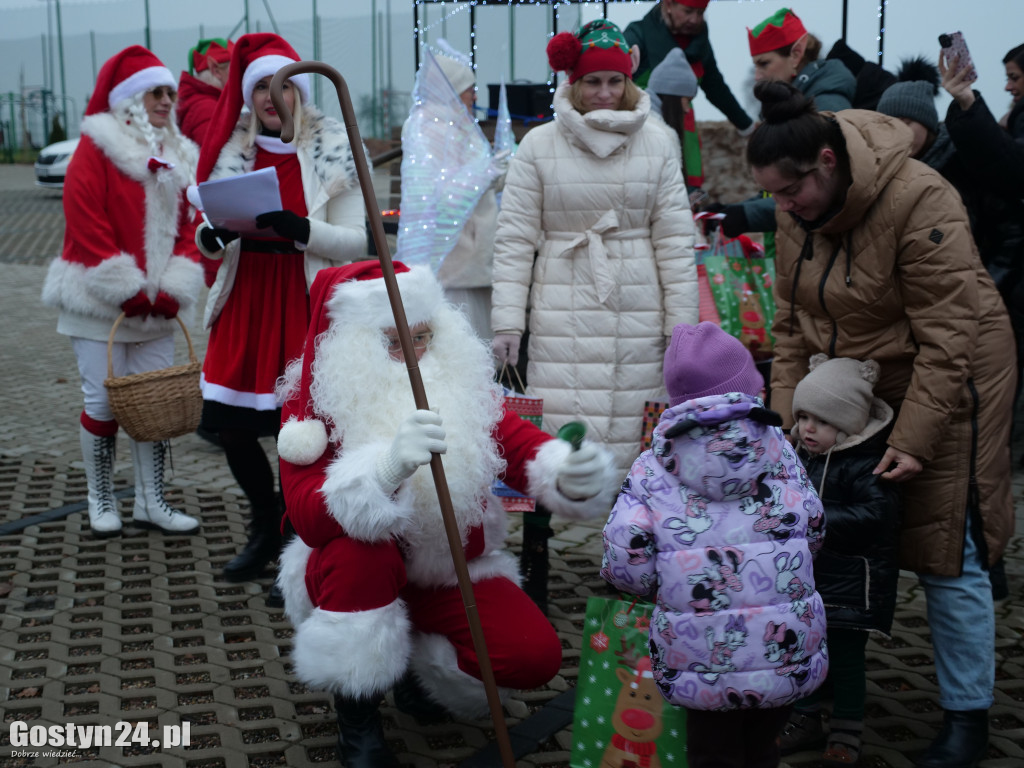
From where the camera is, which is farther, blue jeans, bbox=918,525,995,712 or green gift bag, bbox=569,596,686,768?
blue jeans, bbox=918,525,995,712

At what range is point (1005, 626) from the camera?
157 inches

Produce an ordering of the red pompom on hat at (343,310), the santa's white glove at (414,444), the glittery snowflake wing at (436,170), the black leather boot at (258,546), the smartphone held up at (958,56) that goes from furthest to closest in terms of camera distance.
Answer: the glittery snowflake wing at (436,170), the black leather boot at (258,546), the smartphone held up at (958,56), the red pompom on hat at (343,310), the santa's white glove at (414,444)

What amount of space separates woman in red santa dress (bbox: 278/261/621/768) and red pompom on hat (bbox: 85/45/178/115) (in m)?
2.23

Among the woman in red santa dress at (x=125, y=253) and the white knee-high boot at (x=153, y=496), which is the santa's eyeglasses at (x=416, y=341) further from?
the white knee-high boot at (x=153, y=496)

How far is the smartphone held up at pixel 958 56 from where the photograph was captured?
3533mm

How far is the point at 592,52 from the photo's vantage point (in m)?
4.08

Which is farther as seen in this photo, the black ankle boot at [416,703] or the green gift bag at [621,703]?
the black ankle boot at [416,703]

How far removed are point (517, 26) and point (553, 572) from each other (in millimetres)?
11353

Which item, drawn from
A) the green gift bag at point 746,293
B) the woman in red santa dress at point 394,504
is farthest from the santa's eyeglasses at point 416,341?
the green gift bag at point 746,293

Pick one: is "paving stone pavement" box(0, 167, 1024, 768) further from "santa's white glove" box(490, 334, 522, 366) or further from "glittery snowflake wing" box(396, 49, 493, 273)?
"glittery snowflake wing" box(396, 49, 493, 273)

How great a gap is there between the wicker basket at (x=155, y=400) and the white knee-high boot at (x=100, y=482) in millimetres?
380

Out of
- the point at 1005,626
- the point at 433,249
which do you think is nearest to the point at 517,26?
the point at 433,249

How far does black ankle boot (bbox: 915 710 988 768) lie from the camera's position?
2979 mm

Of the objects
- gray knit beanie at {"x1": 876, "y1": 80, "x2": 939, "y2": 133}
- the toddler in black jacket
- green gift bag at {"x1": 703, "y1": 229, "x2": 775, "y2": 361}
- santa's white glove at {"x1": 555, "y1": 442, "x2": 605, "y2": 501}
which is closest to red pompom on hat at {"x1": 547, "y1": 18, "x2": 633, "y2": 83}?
gray knit beanie at {"x1": 876, "y1": 80, "x2": 939, "y2": 133}
